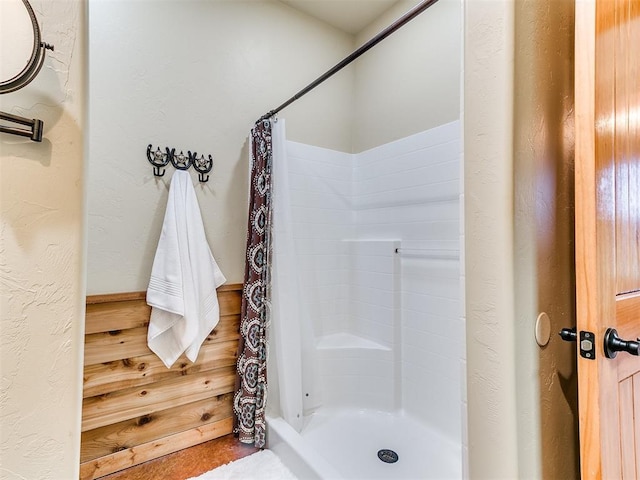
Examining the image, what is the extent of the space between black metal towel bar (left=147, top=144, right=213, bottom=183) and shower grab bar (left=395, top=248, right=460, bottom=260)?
1.30 meters

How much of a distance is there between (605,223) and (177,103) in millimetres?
1951

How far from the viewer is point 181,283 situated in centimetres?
162

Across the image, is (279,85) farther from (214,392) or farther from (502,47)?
(214,392)

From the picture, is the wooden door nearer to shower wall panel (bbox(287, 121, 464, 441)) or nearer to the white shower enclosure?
the white shower enclosure

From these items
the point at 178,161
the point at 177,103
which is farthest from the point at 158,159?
the point at 177,103

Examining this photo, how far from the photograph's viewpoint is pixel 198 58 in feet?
6.20

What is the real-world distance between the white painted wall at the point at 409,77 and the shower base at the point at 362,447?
187 cm

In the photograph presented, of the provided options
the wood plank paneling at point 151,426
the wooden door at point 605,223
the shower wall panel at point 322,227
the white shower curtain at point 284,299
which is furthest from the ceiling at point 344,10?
the wood plank paneling at point 151,426

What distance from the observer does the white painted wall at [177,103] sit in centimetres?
161

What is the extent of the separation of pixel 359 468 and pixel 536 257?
1485 mm

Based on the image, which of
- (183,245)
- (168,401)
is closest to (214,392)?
(168,401)

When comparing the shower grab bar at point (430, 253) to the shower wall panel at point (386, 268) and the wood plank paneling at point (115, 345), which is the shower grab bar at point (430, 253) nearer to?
the shower wall panel at point (386, 268)

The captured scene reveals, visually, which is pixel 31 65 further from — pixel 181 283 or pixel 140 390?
pixel 140 390

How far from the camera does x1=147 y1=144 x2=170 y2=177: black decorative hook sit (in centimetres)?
171
